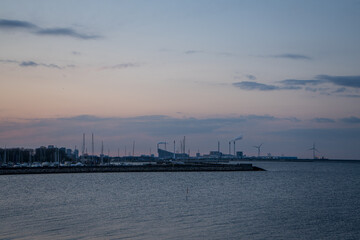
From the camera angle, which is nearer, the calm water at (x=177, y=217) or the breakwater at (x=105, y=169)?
the calm water at (x=177, y=217)

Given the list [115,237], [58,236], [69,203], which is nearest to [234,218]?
[115,237]

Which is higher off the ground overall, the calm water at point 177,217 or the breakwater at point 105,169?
the breakwater at point 105,169

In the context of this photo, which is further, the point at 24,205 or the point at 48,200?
the point at 48,200

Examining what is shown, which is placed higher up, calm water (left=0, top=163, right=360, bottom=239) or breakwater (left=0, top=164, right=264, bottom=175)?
breakwater (left=0, top=164, right=264, bottom=175)

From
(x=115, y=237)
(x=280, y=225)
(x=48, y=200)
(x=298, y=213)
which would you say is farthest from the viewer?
(x=48, y=200)

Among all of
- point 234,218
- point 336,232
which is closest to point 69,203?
point 234,218

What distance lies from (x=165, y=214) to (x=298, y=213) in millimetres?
12119

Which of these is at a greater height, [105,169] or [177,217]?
[105,169]

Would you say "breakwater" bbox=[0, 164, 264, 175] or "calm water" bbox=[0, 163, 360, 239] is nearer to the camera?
"calm water" bbox=[0, 163, 360, 239]

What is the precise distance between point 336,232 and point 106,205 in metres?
23.6

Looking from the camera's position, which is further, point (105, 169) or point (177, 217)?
point (105, 169)

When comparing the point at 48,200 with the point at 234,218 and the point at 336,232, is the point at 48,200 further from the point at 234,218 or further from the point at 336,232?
the point at 336,232

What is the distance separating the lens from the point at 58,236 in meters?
28.8

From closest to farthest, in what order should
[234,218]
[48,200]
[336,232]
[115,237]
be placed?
1. [115,237]
2. [336,232]
3. [234,218]
4. [48,200]
